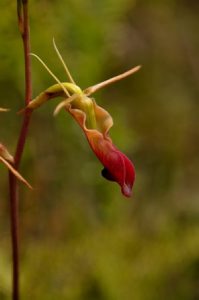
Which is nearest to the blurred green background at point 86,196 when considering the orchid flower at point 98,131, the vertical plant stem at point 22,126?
the vertical plant stem at point 22,126

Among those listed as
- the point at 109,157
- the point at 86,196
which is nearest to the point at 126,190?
the point at 109,157

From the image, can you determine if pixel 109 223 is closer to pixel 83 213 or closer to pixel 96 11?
pixel 83 213

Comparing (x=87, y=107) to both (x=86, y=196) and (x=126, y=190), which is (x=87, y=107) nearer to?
(x=126, y=190)

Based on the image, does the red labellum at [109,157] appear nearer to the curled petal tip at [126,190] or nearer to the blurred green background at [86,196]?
the curled petal tip at [126,190]

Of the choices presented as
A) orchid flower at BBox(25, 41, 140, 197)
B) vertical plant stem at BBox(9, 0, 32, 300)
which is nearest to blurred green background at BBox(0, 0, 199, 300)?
vertical plant stem at BBox(9, 0, 32, 300)

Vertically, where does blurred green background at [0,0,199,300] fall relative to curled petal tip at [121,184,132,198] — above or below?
below

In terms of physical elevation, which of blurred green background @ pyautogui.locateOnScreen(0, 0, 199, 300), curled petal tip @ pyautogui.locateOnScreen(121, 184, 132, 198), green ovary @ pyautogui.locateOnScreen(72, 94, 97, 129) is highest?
green ovary @ pyautogui.locateOnScreen(72, 94, 97, 129)

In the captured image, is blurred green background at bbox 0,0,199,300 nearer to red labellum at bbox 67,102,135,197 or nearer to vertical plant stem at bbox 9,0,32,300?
vertical plant stem at bbox 9,0,32,300
